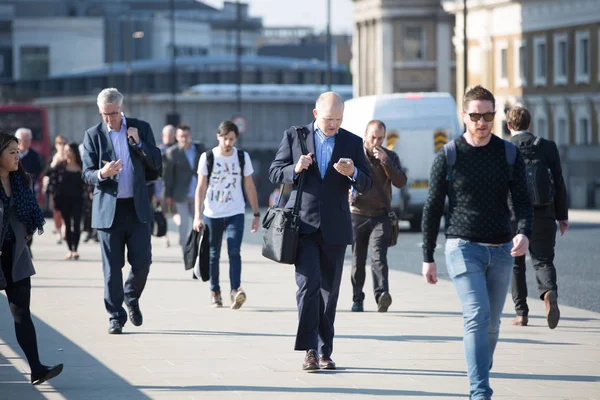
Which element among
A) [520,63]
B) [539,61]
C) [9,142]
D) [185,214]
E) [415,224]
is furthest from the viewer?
[520,63]

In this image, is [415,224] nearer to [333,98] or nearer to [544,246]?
[544,246]

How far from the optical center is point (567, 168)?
173 ft

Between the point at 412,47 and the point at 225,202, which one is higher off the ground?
the point at 412,47

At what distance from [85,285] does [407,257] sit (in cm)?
700

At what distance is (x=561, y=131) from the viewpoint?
63531 millimetres

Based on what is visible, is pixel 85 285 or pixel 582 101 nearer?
pixel 85 285

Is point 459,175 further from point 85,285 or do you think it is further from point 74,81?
point 74,81

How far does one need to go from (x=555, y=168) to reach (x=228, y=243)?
11.2 ft

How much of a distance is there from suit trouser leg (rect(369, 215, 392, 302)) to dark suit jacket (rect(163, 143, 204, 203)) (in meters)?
6.31

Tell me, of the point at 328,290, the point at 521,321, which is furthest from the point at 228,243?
the point at 328,290

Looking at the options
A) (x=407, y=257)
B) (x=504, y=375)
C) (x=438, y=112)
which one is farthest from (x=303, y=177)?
(x=438, y=112)

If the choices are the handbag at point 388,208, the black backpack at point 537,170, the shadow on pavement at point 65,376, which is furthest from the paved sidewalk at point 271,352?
the black backpack at point 537,170

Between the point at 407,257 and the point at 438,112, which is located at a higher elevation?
the point at 438,112

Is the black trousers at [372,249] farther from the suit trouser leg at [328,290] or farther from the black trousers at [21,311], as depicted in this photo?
the black trousers at [21,311]
